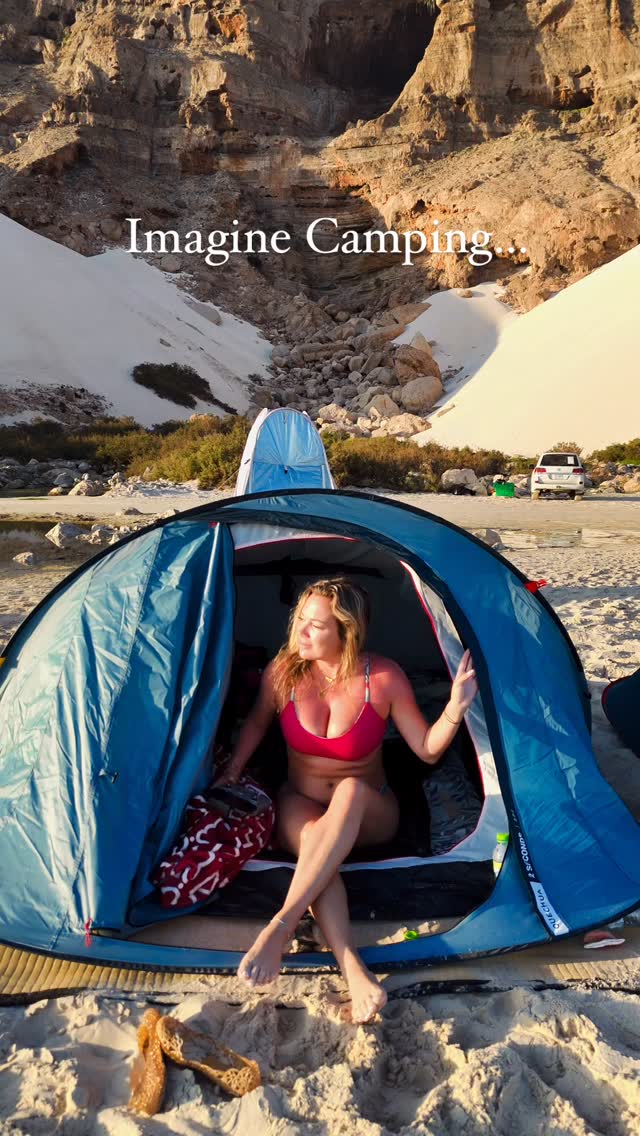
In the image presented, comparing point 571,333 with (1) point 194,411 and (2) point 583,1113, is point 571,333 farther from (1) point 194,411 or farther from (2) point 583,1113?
(2) point 583,1113

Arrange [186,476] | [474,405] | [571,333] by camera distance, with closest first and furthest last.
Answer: [186,476], [474,405], [571,333]

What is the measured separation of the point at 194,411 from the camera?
30.0 m

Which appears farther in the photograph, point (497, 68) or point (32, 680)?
point (497, 68)

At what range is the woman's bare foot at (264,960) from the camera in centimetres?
258

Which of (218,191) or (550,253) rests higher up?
(218,191)

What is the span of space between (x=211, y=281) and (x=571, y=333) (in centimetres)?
1937

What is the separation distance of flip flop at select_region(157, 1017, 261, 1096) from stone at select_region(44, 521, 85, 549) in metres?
9.29

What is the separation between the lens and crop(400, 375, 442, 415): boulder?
94.4 feet

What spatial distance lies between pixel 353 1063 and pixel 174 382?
30.8 m

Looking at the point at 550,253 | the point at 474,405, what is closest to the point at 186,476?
the point at 474,405

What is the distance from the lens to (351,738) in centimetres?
333

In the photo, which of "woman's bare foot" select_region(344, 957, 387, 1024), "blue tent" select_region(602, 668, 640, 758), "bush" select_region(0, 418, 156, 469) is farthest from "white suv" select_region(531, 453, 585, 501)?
"woman's bare foot" select_region(344, 957, 387, 1024)

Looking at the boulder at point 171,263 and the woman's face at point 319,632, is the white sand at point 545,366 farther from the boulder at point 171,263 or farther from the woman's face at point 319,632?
the woman's face at point 319,632

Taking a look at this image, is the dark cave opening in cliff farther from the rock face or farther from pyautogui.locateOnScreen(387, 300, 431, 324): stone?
pyautogui.locateOnScreen(387, 300, 431, 324): stone
